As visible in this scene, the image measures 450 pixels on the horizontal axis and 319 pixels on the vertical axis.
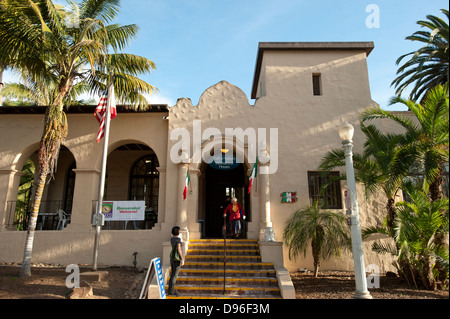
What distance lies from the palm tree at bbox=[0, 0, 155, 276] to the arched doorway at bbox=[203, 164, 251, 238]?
519cm

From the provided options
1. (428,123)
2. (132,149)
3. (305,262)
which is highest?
(132,149)

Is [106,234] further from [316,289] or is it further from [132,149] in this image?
[316,289]

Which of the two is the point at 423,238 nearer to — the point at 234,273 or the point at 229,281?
the point at 234,273

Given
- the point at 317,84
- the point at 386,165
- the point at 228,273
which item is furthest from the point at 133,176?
the point at 386,165

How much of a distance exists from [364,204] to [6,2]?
1328 centimetres

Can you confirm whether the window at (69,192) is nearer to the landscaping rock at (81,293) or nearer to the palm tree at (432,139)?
the landscaping rock at (81,293)

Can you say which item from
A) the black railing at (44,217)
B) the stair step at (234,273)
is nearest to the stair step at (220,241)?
the stair step at (234,273)

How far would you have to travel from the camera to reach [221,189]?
14594 mm

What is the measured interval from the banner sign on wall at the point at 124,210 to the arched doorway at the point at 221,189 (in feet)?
11.4

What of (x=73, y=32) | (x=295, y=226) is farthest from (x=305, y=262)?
(x=73, y=32)

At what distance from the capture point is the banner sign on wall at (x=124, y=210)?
11703mm

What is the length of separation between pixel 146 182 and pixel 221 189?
3892mm

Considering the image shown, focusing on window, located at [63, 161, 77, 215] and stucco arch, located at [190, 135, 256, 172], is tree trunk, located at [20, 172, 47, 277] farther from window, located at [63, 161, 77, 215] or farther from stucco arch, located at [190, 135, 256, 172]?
window, located at [63, 161, 77, 215]
